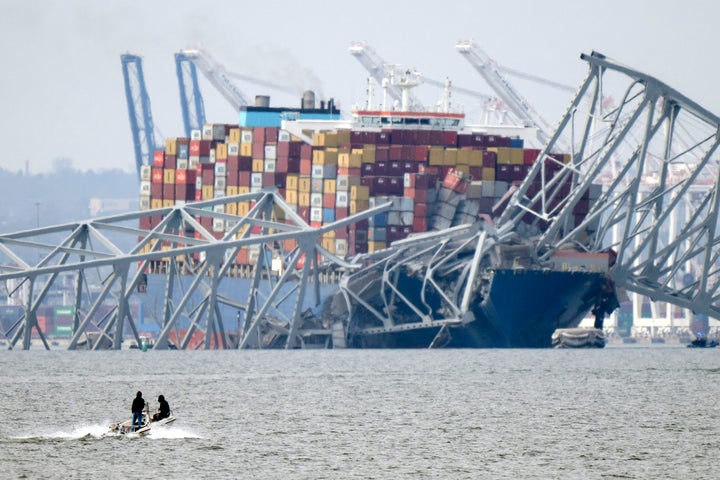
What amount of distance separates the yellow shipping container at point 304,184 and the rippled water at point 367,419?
29841mm

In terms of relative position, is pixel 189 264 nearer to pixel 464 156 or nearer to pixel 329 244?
pixel 329 244

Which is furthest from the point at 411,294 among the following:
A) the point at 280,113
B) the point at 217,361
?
the point at 280,113

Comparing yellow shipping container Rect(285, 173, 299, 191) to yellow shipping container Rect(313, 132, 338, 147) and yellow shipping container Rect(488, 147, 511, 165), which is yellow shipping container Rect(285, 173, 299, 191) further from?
yellow shipping container Rect(488, 147, 511, 165)

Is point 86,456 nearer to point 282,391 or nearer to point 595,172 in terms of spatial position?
point 282,391

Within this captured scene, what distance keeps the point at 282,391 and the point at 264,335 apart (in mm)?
37844

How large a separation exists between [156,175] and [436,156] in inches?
1243

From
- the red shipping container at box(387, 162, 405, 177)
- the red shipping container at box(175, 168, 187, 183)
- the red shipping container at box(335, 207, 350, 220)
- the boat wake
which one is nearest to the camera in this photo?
the boat wake

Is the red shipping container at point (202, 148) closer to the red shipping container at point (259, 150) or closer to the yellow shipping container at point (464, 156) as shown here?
the red shipping container at point (259, 150)

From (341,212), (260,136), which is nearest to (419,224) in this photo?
(341,212)

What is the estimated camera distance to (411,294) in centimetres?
12438

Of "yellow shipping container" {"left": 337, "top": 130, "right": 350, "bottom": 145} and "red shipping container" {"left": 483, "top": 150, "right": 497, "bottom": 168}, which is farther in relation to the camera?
"yellow shipping container" {"left": 337, "top": 130, "right": 350, "bottom": 145}

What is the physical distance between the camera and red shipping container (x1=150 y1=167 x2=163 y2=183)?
6344 inches

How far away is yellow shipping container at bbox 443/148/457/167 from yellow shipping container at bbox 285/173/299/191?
1317 centimetres

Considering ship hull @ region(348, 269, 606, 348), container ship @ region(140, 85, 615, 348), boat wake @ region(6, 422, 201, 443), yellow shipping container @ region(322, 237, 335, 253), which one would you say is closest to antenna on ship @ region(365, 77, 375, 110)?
container ship @ region(140, 85, 615, 348)
